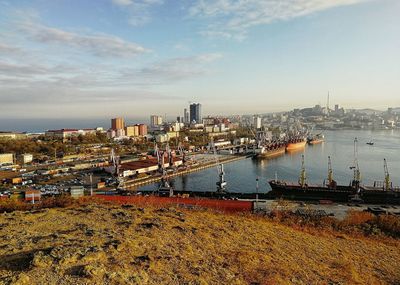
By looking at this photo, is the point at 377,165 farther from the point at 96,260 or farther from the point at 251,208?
the point at 96,260

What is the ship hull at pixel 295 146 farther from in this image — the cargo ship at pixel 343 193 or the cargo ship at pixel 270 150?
the cargo ship at pixel 343 193

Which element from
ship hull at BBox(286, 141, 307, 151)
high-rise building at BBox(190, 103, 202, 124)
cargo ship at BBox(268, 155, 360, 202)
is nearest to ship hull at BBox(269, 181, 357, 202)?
cargo ship at BBox(268, 155, 360, 202)

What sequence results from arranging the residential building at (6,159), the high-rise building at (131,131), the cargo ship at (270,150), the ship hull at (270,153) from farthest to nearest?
the high-rise building at (131,131) < the cargo ship at (270,150) < the ship hull at (270,153) < the residential building at (6,159)

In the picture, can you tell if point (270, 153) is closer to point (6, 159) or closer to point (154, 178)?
point (154, 178)

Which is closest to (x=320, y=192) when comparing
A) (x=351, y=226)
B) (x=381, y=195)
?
(x=381, y=195)

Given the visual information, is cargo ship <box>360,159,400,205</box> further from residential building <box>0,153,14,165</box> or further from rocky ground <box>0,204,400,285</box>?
residential building <box>0,153,14,165</box>

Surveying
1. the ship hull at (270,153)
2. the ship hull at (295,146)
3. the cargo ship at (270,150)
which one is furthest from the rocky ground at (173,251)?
the ship hull at (295,146)

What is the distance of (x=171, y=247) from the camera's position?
286 centimetres

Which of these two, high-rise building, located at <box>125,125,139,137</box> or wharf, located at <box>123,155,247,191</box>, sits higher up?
high-rise building, located at <box>125,125,139,137</box>

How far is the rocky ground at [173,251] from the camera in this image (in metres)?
2.20

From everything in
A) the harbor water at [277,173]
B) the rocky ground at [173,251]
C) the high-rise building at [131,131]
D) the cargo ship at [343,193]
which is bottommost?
the harbor water at [277,173]

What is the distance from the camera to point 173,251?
9.07ft

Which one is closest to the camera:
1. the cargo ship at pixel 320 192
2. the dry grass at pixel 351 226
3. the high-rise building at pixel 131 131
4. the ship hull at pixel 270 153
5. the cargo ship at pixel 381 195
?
the dry grass at pixel 351 226

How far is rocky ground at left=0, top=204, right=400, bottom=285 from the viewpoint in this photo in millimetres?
2201
